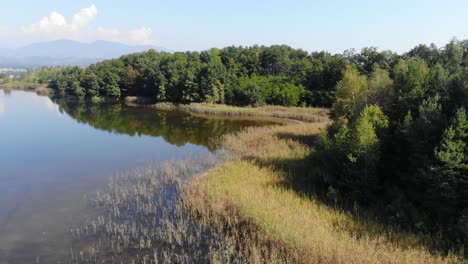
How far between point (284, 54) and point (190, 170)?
59.3 meters

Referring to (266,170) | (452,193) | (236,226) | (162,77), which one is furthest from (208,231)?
(162,77)

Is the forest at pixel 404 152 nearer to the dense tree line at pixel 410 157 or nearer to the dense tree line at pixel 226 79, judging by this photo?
the dense tree line at pixel 410 157

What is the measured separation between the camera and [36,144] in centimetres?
3406

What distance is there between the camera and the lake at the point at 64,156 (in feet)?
47.5

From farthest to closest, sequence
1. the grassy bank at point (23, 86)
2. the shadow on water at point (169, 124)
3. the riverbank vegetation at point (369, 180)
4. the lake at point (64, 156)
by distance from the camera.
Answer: the grassy bank at point (23, 86) → the shadow on water at point (169, 124) → the lake at point (64, 156) → the riverbank vegetation at point (369, 180)

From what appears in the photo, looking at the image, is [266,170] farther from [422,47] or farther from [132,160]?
[422,47]

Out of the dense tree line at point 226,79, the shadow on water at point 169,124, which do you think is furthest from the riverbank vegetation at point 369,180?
the dense tree line at point 226,79

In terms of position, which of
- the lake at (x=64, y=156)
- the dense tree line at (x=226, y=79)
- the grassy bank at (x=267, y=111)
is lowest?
the lake at (x=64, y=156)

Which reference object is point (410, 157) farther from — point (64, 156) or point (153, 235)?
point (64, 156)

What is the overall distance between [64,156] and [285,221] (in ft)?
74.5

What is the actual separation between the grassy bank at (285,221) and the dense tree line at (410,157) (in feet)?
5.23

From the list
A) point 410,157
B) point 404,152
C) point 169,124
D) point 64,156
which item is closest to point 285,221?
point 410,157

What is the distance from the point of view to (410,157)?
52.2ft

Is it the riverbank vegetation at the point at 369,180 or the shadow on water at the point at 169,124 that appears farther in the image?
the shadow on water at the point at 169,124
